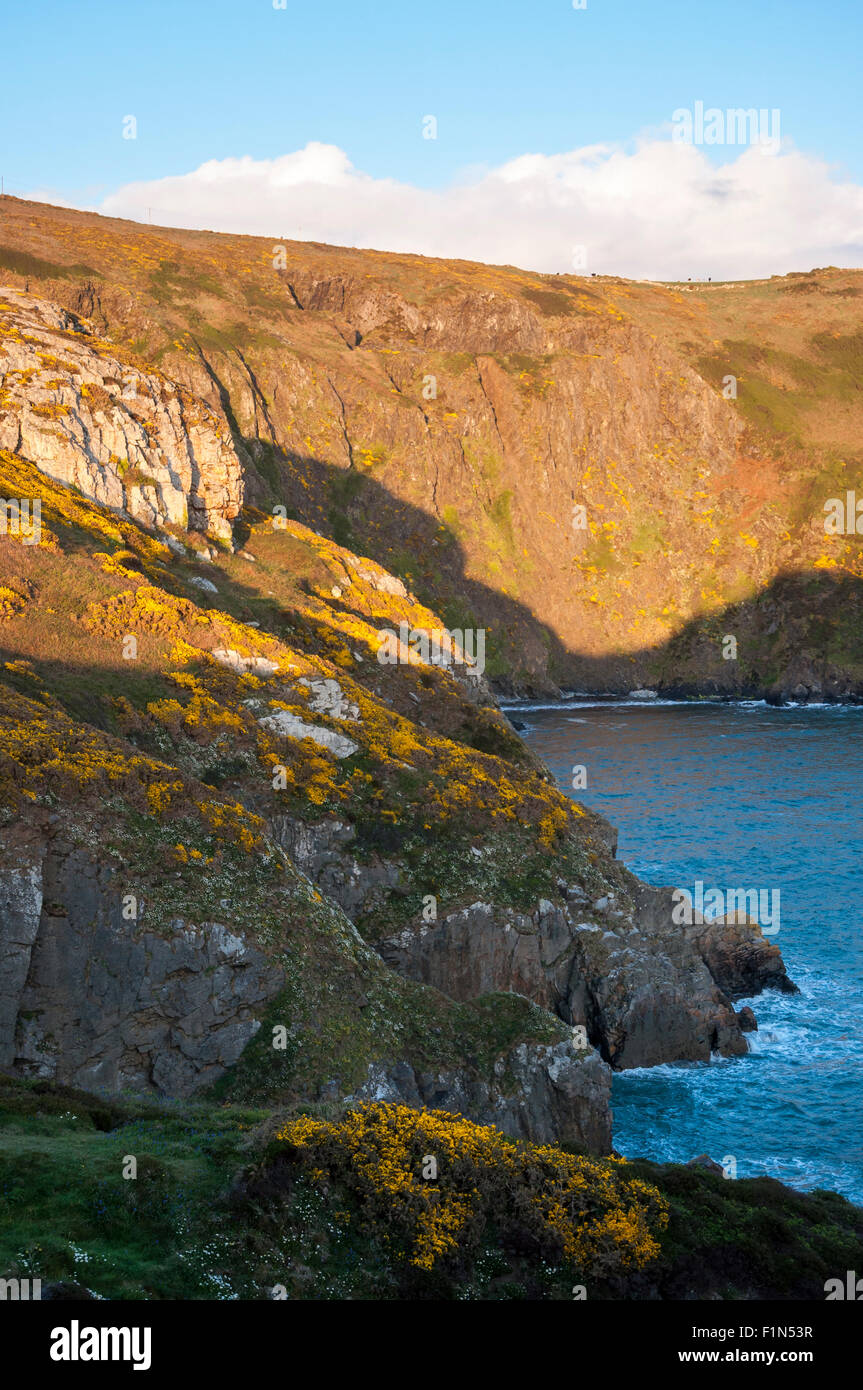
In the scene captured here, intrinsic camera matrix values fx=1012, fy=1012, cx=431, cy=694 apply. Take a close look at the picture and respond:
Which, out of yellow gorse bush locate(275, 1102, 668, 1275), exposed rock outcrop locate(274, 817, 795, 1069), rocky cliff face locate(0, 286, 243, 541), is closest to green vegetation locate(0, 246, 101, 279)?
rocky cliff face locate(0, 286, 243, 541)

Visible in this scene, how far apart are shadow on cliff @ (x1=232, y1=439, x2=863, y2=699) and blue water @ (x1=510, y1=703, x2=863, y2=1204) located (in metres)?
8.10

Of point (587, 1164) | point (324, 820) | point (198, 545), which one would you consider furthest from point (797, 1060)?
point (198, 545)

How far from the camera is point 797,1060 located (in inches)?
1809

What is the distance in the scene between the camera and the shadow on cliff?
450ft

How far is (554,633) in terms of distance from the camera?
477ft

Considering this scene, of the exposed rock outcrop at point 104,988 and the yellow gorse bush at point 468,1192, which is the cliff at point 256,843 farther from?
the yellow gorse bush at point 468,1192

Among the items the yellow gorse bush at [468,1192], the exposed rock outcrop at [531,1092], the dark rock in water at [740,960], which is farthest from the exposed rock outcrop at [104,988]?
the dark rock in water at [740,960]

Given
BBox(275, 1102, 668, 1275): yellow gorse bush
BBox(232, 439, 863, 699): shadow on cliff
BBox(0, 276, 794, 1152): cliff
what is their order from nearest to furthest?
1. BBox(275, 1102, 668, 1275): yellow gorse bush
2. BBox(0, 276, 794, 1152): cliff
3. BBox(232, 439, 863, 699): shadow on cliff

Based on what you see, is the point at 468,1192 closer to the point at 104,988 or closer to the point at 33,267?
the point at 104,988

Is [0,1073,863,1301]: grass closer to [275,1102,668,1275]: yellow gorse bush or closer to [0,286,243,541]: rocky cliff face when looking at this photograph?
[275,1102,668,1275]: yellow gorse bush

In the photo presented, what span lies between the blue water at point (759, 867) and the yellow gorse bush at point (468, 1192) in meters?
17.8

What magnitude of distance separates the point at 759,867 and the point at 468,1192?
5196 centimetres

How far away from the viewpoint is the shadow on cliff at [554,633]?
137m

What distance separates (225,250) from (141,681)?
142m
